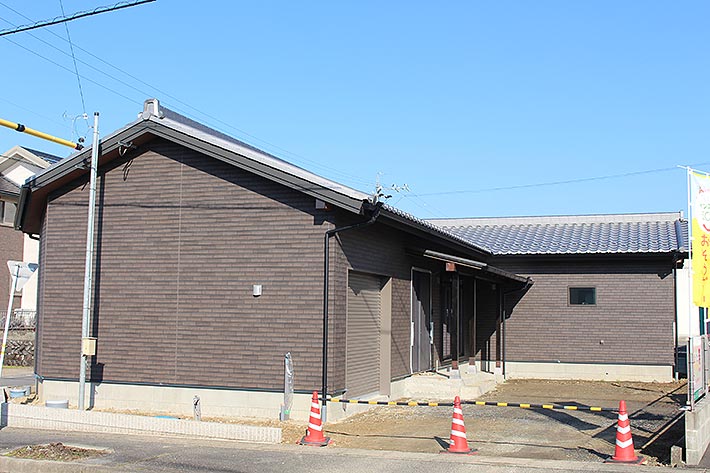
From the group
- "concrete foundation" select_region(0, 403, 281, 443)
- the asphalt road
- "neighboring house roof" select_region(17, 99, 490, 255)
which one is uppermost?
"neighboring house roof" select_region(17, 99, 490, 255)

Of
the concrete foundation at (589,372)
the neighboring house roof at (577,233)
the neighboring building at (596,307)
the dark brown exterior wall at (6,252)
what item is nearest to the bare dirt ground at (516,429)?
the concrete foundation at (589,372)

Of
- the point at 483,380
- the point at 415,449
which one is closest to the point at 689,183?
the point at 415,449

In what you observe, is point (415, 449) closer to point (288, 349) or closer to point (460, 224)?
point (288, 349)

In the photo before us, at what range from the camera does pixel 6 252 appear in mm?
38438

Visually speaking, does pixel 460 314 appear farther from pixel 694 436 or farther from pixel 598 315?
pixel 694 436

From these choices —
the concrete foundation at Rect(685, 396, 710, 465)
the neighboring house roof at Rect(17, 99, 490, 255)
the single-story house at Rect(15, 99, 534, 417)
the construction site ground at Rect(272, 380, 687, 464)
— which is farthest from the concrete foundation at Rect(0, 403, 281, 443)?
the concrete foundation at Rect(685, 396, 710, 465)

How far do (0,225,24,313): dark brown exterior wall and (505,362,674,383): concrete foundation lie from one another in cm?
Result: 2579

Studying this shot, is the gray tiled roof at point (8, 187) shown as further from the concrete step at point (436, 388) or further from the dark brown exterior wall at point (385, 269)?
the concrete step at point (436, 388)

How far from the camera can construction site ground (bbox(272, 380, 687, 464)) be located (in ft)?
38.7

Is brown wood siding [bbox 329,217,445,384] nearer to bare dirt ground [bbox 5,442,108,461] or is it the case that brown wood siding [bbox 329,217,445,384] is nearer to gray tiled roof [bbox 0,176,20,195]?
bare dirt ground [bbox 5,442,108,461]

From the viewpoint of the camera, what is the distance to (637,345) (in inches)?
965

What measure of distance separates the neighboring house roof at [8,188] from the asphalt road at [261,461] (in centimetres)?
2332

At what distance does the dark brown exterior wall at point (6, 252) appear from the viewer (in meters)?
38.2

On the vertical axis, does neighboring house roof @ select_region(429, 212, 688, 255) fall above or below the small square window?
above
